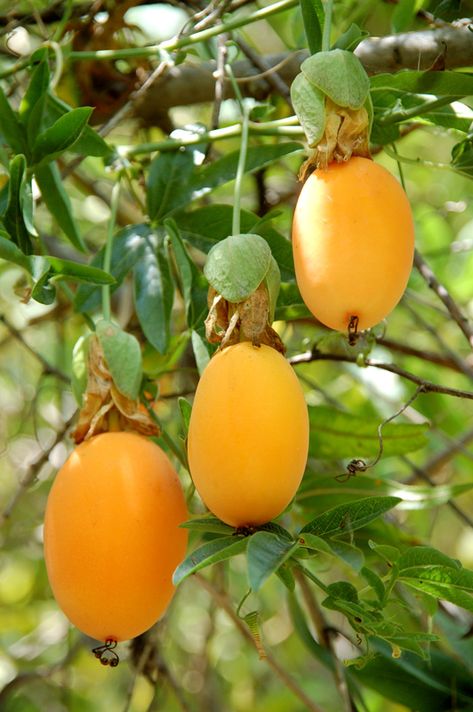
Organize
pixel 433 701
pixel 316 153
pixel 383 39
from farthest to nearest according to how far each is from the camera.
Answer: pixel 433 701
pixel 383 39
pixel 316 153

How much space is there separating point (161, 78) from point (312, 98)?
652 mm

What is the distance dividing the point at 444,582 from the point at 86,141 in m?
0.62

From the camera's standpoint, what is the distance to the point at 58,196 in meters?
1.07

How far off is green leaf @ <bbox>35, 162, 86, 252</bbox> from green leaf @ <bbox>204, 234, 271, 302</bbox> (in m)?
0.31

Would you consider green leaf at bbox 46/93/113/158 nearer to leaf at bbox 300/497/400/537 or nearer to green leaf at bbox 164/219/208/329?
green leaf at bbox 164/219/208/329

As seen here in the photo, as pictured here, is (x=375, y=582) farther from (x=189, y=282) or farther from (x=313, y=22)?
(x=313, y=22)

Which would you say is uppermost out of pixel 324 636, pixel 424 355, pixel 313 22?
pixel 313 22

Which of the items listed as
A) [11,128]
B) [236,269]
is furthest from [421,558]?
[11,128]

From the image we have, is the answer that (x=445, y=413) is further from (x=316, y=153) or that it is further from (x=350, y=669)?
(x=316, y=153)

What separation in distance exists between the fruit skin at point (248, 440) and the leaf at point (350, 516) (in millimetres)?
60

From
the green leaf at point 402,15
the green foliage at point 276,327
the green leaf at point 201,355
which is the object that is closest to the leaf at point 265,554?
the green foliage at point 276,327

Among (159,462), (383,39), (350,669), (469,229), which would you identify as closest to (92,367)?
(159,462)

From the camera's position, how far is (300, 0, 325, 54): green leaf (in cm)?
90

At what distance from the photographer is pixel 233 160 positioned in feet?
3.63
